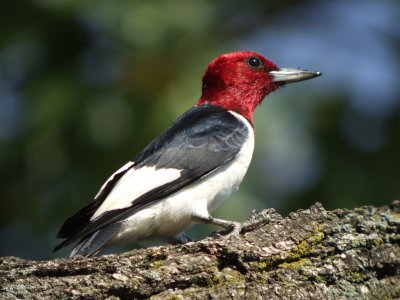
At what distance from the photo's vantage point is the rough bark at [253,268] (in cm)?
332

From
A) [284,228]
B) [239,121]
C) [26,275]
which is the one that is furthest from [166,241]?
[26,275]

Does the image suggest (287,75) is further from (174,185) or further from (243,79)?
(174,185)

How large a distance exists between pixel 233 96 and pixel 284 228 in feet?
7.79

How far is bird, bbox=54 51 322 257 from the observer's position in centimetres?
445

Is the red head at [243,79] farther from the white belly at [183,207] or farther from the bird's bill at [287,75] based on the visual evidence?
the white belly at [183,207]

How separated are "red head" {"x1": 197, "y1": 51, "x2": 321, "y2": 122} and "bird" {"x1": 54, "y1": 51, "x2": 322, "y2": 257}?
0.13 meters

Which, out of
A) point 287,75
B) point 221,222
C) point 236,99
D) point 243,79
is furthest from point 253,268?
point 287,75

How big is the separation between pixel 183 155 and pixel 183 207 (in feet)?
1.34

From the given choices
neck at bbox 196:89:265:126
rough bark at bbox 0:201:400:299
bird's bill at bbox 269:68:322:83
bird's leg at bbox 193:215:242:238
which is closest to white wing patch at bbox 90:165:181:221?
bird's leg at bbox 193:215:242:238

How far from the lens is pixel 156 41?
584 centimetres

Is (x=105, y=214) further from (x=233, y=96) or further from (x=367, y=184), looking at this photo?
(x=367, y=184)

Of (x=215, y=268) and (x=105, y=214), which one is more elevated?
(x=105, y=214)

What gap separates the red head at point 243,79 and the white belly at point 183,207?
37.2 inches

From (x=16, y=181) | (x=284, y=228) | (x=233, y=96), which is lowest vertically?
(x=284, y=228)
